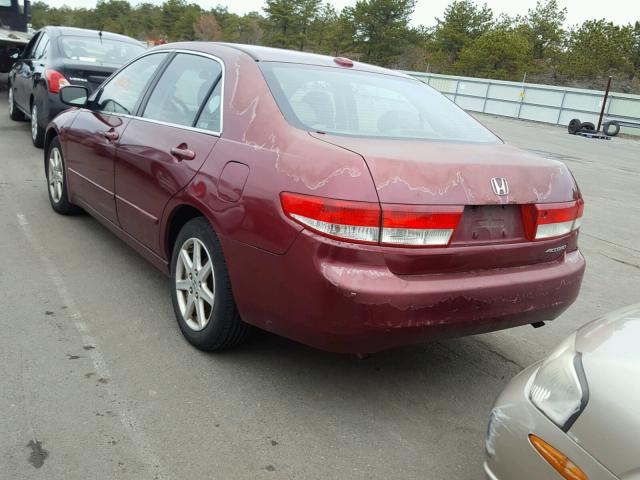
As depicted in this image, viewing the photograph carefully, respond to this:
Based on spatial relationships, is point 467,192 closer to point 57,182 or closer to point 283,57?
point 283,57

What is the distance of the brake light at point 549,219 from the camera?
9.34ft

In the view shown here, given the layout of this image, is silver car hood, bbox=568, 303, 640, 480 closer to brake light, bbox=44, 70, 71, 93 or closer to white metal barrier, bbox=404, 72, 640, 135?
brake light, bbox=44, 70, 71, 93

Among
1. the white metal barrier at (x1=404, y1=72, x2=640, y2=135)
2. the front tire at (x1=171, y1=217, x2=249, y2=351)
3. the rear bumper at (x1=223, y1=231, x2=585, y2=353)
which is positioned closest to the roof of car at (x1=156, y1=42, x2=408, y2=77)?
the front tire at (x1=171, y1=217, x2=249, y2=351)

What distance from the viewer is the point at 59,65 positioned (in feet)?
26.2

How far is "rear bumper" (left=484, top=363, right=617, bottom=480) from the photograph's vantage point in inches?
64.2

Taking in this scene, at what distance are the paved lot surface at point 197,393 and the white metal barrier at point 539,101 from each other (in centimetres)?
2981

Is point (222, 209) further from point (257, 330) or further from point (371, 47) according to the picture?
point (371, 47)

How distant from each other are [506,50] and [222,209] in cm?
5946

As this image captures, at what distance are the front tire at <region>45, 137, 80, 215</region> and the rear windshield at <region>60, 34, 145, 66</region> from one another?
3146mm

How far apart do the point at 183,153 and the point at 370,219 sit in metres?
1.30

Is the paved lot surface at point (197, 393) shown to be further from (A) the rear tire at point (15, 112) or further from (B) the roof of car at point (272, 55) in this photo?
(A) the rear tire at point (15, 112)

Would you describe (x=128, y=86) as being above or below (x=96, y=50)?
below

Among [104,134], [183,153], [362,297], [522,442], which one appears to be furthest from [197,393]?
[104,134]

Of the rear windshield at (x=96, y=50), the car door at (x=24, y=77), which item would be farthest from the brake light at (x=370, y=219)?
the car door at (x=24, y=77)
